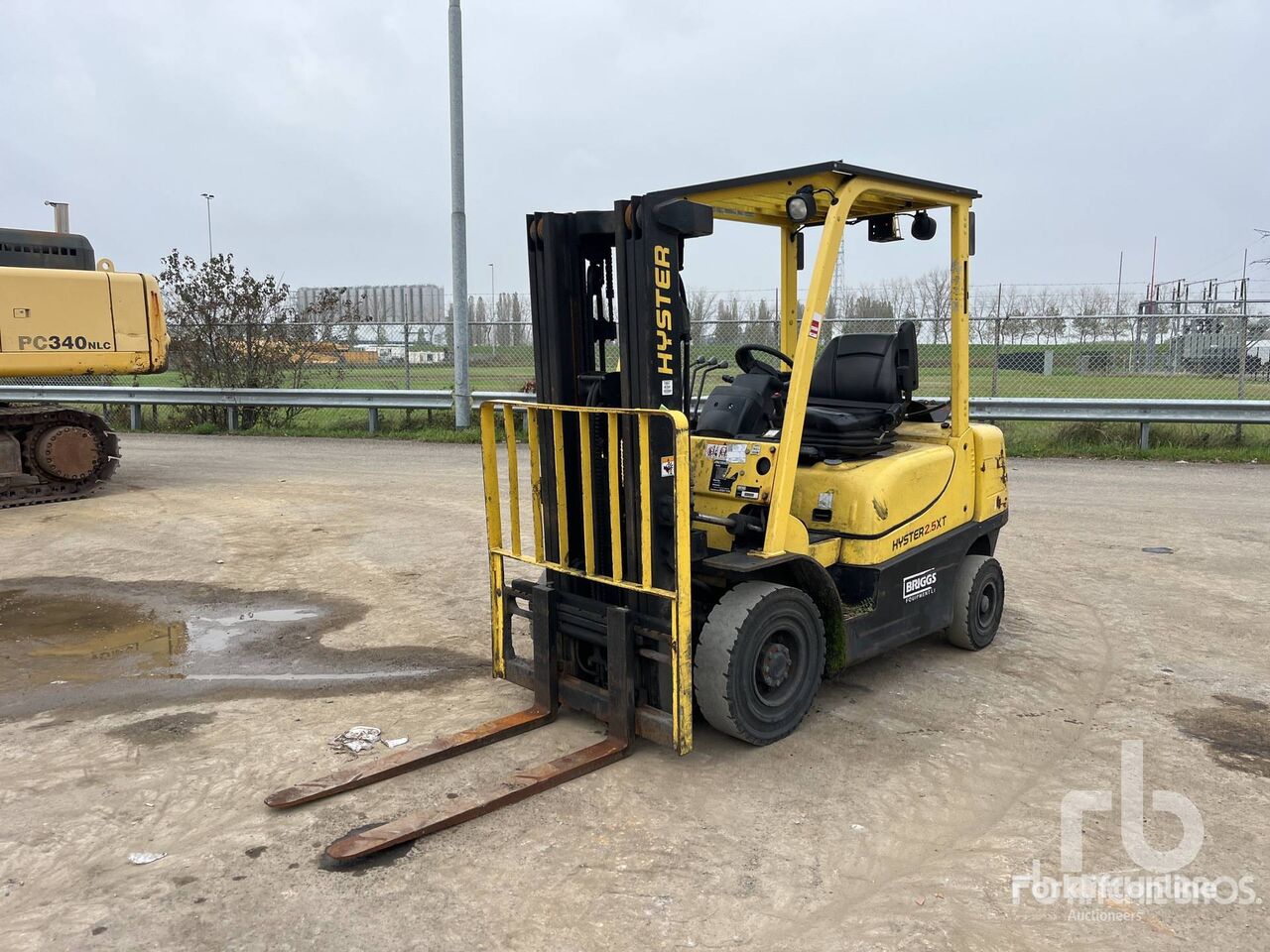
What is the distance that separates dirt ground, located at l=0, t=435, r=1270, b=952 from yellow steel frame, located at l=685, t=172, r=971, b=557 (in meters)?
1.34

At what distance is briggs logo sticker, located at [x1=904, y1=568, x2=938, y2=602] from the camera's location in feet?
18.0

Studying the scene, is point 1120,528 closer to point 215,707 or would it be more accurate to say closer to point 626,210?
point 626,210

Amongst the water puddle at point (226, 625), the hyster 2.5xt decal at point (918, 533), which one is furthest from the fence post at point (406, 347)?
the hyster 2.5xt decal at point (918, 533)

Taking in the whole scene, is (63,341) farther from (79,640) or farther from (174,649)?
(174,649)

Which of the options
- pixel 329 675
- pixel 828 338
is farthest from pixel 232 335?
pixel 329 675

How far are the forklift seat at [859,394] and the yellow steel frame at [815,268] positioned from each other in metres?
0.31

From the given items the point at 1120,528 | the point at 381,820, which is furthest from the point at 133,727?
the point at 1120,528

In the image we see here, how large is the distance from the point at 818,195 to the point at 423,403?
13414 millimetres

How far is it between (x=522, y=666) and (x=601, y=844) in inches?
60.5

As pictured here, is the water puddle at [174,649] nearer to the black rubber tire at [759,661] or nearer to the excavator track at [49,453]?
the black rubber tire at [759,661]

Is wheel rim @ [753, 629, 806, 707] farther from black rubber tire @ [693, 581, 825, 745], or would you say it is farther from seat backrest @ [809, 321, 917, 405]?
seat backrest @ [809, 321, 917, 405]

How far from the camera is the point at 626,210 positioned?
175 inches

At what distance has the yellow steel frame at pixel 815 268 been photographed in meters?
4.65

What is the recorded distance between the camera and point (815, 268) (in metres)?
4.75
